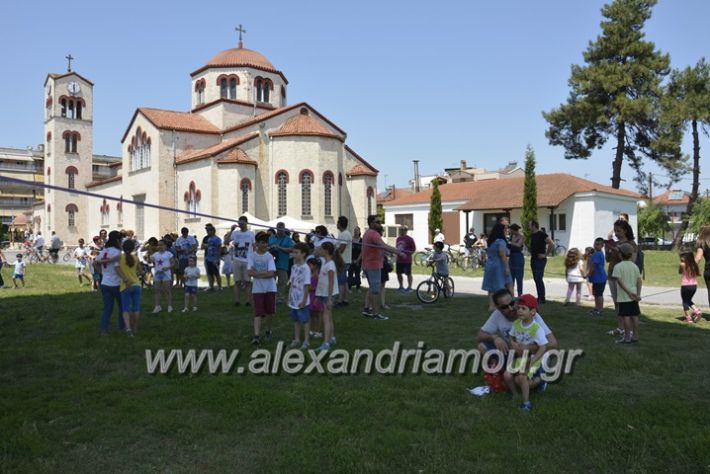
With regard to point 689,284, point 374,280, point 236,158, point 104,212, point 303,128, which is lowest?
point 689,284

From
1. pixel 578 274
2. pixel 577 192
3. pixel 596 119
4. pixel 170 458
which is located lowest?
pixel 170 458

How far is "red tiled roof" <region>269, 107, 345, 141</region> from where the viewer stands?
123 feet

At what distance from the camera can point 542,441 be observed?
460 cm

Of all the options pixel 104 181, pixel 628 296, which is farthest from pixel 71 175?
pixel 628 296

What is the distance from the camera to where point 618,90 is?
1582 inches

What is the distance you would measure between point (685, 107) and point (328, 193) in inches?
944

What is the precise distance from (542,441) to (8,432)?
4.36 meters

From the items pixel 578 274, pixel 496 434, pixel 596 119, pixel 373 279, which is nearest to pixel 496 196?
pixel 596 119

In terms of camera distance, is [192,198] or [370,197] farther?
[370,197]

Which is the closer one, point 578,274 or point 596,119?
point 578,274

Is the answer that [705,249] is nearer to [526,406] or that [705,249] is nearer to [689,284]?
[689,284]

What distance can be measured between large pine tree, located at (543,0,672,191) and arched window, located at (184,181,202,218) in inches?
1033

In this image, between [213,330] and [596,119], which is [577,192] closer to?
[596,119]

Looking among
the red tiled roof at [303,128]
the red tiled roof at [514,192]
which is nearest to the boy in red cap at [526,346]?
the red tiled roof at [514,192]
